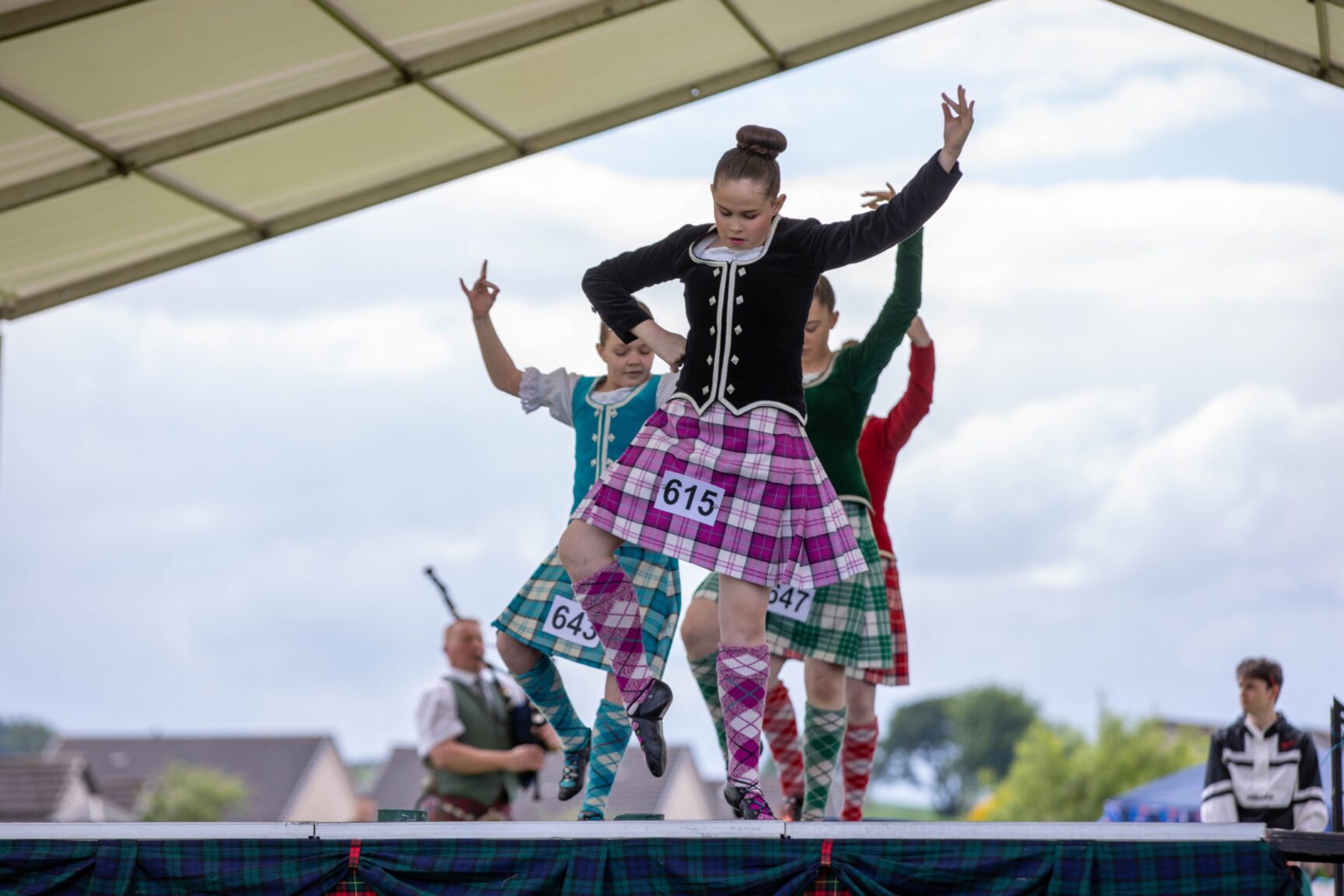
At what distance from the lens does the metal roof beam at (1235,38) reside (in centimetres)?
597

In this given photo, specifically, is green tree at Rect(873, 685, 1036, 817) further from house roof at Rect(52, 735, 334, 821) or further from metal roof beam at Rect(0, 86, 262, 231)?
metal roof beam at Rect(0, 86, 262, 231)

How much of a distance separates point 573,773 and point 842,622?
916 millimetres

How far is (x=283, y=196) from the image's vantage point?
278 inches

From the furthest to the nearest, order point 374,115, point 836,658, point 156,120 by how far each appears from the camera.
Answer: point 374,115 → point 156,120 → point 836,658

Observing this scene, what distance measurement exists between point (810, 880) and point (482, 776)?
360 cm

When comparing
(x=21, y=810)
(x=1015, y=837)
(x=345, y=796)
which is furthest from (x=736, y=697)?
(x=345, y=796)

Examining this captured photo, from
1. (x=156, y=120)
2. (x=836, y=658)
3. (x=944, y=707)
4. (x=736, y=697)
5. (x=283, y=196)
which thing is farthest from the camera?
(x=944, y=707)

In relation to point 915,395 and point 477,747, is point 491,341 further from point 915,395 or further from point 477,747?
point 477,747

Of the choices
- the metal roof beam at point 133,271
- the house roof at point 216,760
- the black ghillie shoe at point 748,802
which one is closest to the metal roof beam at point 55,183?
the metal roof beam at point 133,271

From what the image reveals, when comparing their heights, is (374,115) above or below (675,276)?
above

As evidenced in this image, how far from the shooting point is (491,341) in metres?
4.36

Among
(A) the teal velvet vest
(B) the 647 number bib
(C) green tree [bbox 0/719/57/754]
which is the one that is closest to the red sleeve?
(B) the 647 number bib

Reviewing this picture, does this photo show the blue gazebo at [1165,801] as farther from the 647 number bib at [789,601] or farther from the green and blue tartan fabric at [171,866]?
the green and blue tartan fabric at [171,866]

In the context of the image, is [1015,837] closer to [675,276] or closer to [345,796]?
[675,276]
